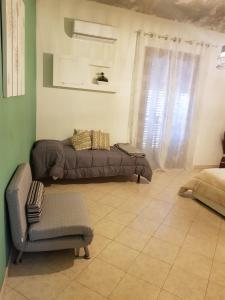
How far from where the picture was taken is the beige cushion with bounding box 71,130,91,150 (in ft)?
12.8

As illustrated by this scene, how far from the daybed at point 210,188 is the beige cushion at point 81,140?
168cm

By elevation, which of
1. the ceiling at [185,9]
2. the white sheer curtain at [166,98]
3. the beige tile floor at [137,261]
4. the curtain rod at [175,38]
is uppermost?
the ceiling at [185,9]

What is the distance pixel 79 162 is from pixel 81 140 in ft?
1.56

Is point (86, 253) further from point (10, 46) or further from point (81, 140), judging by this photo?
point (81, 140)

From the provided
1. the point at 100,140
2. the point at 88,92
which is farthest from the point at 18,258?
the point at 88,92

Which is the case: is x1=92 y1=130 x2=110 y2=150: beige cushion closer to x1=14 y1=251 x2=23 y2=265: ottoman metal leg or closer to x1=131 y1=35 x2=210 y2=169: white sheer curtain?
x1=131 y1=35 x2=210 y2=169: white sheer curtain

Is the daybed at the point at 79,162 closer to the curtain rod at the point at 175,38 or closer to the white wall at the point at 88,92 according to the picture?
the white wall at the point at 88,92

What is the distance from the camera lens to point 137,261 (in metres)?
2.17

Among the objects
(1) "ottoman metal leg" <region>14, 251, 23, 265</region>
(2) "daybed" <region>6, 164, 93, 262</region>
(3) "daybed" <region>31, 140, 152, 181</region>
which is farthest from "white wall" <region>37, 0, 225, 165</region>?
(1) "ottoman metal leg" <region>14, 251, 23, 265</region>

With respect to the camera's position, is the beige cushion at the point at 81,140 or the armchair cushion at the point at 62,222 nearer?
the armchair cushion at the point at 62,222

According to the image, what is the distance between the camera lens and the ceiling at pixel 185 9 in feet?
11.1

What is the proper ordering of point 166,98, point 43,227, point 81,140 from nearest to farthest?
point 43,227, point 81,140, point 166,98

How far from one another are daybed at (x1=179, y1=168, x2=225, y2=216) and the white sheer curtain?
47.4 inches

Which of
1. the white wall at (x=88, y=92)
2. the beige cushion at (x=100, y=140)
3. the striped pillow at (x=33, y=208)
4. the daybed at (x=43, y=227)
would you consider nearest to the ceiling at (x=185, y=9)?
the white wall at (x=88, y=92)
